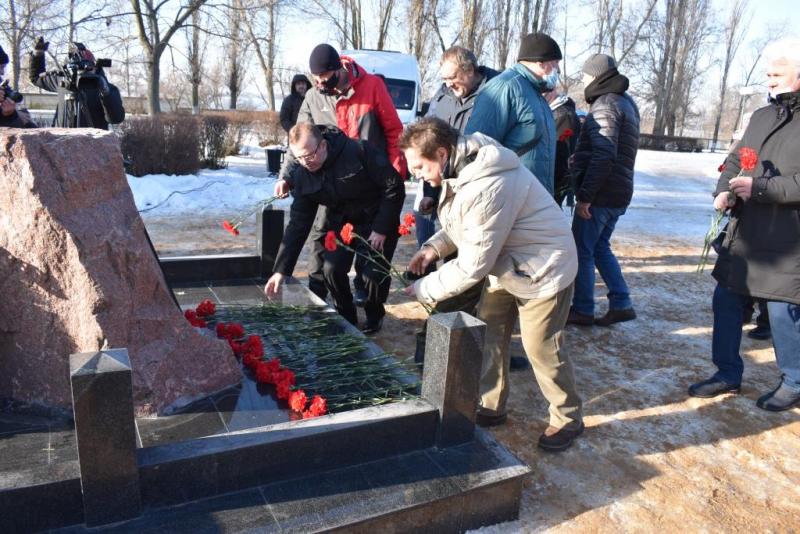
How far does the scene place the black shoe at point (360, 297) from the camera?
4.87 meters

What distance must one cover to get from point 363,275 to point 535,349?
5.80 ft

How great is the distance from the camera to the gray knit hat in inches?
170

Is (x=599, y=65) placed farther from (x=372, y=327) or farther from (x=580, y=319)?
(x=372, y=327)

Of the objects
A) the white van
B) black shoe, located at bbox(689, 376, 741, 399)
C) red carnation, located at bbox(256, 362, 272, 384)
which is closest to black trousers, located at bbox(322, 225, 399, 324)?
red carnation, located at bbox(256, 362, 272, 384)

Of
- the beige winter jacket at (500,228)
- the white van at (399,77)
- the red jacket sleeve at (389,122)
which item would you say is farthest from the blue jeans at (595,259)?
the white van at (399,77)

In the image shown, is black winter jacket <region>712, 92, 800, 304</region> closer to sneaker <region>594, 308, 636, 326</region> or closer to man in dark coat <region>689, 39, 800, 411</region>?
man in dark coat <region>689, 39, 800, 411</region>

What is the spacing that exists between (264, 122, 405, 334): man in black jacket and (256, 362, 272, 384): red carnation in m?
0.65

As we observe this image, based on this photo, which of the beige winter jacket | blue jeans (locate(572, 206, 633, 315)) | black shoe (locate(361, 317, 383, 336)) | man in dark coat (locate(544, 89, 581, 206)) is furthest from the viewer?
man in dark coat (locate(544, 89, 581, 206))

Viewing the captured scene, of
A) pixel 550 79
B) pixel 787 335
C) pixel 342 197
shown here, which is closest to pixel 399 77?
pixel 342 197

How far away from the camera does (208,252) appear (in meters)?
6.31

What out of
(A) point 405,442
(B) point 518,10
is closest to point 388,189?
(A) point 405,442

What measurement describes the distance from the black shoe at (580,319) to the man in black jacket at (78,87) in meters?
3.89

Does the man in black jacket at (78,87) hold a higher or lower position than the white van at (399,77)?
Answer: lower

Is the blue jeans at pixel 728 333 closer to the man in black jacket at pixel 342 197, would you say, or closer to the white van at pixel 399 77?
the man in black jacket at pixel 342 197
